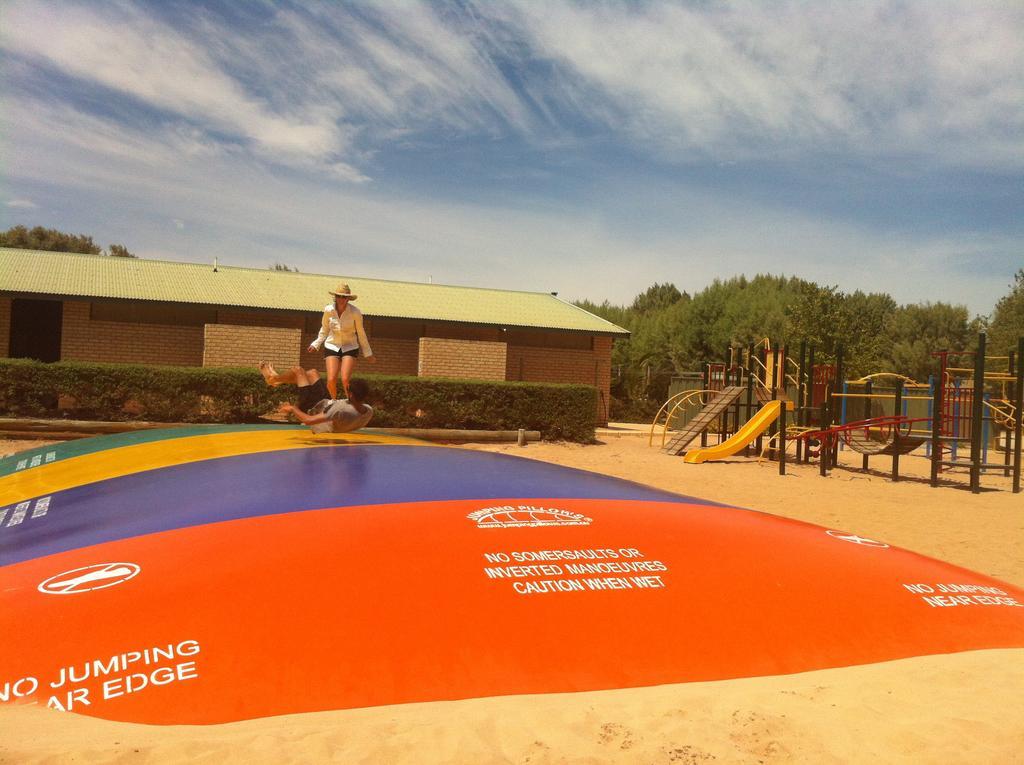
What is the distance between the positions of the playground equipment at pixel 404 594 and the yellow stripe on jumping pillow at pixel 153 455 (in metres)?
0.08

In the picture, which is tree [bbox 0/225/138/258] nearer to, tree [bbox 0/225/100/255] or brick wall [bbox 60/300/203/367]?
tree [bbox 0/225/100/255]

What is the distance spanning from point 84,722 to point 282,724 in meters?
0.69

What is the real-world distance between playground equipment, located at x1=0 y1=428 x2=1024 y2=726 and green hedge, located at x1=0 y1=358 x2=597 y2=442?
9.81 m

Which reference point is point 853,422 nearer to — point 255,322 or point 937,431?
point 937,431

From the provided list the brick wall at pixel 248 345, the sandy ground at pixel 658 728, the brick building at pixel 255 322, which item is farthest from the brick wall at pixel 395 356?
the sandy ground at pixel 658 728

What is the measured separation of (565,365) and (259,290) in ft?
30.8

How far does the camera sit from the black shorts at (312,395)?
6191 mm

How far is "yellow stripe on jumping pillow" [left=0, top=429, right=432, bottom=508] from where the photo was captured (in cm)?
507

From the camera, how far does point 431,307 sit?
22.8 meters

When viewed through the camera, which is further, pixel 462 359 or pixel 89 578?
pixel 462 359

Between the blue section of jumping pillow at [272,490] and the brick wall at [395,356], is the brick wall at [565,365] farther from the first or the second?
the blue section of jumping pillow at [272,490]

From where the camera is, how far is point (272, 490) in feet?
14.2

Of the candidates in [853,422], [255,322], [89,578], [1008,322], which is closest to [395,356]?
[255,322]

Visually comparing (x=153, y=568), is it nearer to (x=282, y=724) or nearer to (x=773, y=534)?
(x=282, y=724)
